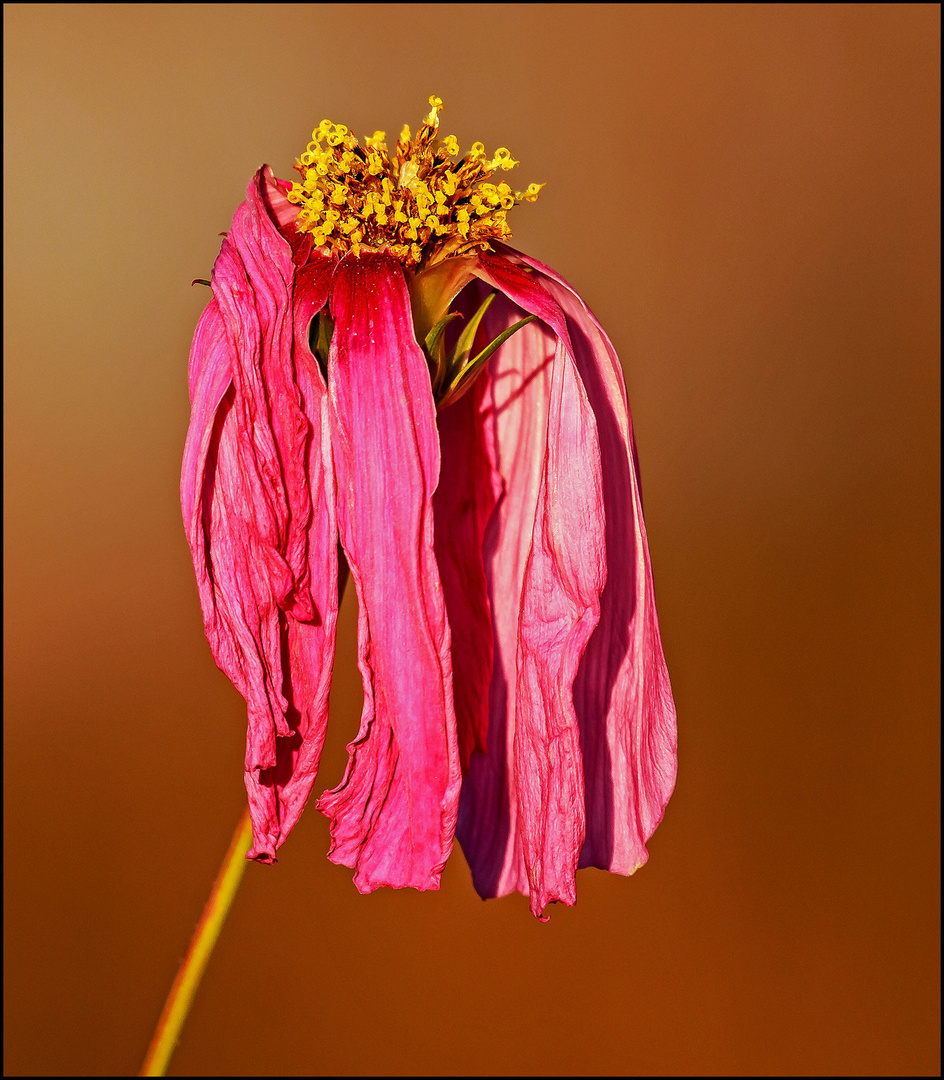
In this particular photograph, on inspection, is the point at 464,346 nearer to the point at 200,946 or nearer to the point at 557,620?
the point at 557,620

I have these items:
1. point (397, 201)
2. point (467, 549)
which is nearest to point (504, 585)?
point (467, 549)

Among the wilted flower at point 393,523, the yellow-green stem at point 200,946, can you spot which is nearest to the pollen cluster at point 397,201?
the wilted flower at point 393,523

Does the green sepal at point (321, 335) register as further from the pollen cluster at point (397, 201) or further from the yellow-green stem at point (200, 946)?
the yellow-green stem at point (200, 946)

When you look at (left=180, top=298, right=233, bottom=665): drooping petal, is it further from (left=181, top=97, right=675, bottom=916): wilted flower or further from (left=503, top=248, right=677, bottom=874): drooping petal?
(left=503, top=248, right=677, bottom=874): drooping petal

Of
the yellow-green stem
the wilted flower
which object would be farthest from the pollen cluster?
the yellow-green stem

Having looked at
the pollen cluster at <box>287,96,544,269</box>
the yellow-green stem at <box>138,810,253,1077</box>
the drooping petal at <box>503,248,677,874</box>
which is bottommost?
the yellow-green stem at <box>138,810,253,1077</box>

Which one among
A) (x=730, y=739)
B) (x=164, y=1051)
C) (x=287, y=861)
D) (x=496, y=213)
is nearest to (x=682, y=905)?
(x=730, y=739)

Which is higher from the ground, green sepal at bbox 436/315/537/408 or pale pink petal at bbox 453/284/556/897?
green sepal at bbox 436/315/537/408
